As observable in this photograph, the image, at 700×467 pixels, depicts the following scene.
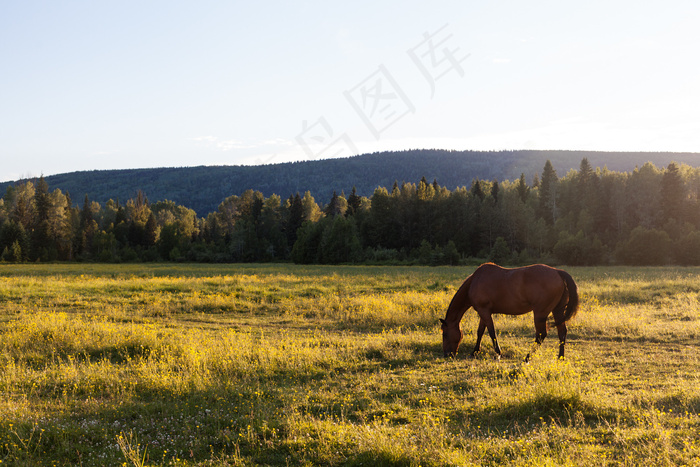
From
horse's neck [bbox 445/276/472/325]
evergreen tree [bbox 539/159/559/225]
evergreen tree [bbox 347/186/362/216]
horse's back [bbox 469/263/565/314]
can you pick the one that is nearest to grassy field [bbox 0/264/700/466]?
horse's neck [bbox 445/276/472/325]

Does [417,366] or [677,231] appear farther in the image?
[677,231]

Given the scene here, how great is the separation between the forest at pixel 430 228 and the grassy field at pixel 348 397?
52.7m

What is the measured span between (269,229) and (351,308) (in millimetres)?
71242

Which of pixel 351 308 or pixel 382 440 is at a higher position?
pixel 382 440

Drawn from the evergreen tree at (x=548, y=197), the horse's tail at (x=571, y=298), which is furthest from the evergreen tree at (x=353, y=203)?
the horse's tail at (x=571, y=298)

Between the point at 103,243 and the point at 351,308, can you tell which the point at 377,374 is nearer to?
the point at 351,308

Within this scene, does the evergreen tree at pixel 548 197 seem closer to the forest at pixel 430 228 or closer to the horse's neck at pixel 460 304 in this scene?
the forest at pixel 430 228

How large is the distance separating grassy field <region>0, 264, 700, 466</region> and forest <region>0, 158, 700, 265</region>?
52.7 m

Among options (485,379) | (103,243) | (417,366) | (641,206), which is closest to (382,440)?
(485,379)

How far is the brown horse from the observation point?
9.62m

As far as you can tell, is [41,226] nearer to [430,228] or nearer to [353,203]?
[353,203]

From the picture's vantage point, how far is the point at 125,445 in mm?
5410

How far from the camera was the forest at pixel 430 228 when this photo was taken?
207 ft

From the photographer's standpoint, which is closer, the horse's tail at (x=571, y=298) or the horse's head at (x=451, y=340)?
the horse's tail at (x=571, y=298)
